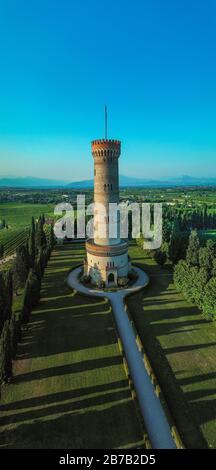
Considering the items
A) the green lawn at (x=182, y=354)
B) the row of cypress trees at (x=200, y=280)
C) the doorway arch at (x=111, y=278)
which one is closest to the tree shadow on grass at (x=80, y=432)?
the green lawn at (x=182, y=354)

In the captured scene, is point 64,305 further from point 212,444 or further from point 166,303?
point 212,444

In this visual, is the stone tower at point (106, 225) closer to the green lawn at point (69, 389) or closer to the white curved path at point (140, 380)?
the white curved path at point (140, 380)

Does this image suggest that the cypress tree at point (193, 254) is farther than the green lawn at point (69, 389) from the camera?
Yes

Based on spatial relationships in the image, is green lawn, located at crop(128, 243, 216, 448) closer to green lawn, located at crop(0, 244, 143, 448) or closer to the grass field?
green lawn, located at crop(0, 244, 143, 448)

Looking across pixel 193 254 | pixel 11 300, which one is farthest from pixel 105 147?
pixel 11 300

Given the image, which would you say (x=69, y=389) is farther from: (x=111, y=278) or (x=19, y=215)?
(x=19, y=215)
